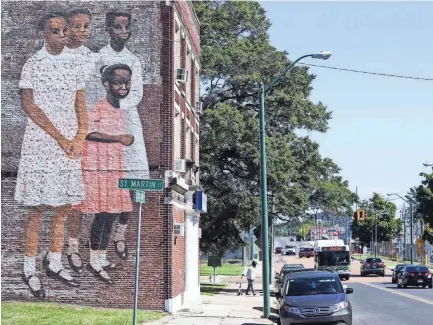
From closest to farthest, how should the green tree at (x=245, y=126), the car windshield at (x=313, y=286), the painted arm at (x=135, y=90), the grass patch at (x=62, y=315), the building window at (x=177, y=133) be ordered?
the car windshield at (x=313, y=286)
the grass patch at (x=62, y=315)
the painted arm at (x=135, y=90)
the building window at (x=177, y=133)
the green tree at (x=245, y=126)

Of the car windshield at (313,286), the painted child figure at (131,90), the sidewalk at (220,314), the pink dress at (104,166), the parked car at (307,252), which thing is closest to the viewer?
the car windshield at (313,286)

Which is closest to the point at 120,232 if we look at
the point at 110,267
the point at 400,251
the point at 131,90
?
the point at 110,267

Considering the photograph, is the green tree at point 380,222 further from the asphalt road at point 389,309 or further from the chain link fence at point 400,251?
the asphalt road at point 389,309

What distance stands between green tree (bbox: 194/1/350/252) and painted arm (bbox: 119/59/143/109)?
14.5 m

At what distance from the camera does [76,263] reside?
2527cm

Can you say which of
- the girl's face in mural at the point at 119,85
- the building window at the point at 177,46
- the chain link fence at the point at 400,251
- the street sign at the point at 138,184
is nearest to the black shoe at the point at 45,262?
the girl's face in mural at the point at 119,85

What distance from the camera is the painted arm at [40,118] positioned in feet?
84.7

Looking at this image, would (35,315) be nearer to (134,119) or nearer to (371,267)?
(134,119)

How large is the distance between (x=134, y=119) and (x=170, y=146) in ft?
4.88

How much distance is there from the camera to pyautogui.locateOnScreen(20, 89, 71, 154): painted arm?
84.7 ft

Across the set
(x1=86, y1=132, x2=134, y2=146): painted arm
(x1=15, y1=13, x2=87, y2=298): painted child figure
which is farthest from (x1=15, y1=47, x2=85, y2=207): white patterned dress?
(x1=86, y1=132, x2=134, y2=146): painted arm

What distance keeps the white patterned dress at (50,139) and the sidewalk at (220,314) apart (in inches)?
205

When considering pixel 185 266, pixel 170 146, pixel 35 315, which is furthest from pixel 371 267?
pixel 35 315

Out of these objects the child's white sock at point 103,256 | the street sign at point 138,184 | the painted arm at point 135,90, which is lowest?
the child's white sock at point 103,256
